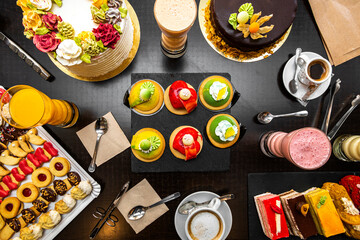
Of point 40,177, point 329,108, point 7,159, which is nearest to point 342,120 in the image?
point 329,108

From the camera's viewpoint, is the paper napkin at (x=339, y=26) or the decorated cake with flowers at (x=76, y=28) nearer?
the decorated cake with flowers at (x=76, y=28)

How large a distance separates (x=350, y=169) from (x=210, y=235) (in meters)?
0.87

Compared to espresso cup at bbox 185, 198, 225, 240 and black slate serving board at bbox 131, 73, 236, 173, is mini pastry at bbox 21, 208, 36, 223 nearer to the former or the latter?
black slate serving board at bbox 131, 73, 236, 173

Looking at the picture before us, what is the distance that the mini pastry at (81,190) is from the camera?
3.89 feet

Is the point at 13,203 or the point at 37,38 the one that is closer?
the point at 37,38

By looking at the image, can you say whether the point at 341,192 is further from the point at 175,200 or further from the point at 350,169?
the point at 175,200

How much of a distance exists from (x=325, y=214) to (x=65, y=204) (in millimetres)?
1353

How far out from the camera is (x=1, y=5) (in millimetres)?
1210

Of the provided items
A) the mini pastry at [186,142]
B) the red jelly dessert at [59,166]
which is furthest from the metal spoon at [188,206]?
the red jelly dessert at [59,166]

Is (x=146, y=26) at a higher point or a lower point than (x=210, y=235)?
higher

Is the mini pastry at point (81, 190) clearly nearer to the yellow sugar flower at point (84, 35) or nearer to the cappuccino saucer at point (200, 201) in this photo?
the cappuccino saucer at point (200, 201)

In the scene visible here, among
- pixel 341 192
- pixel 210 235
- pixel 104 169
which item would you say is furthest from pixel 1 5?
pixel 341 192

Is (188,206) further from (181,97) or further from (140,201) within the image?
(181,97)

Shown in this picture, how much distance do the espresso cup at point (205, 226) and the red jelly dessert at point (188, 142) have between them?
0.29 metres
